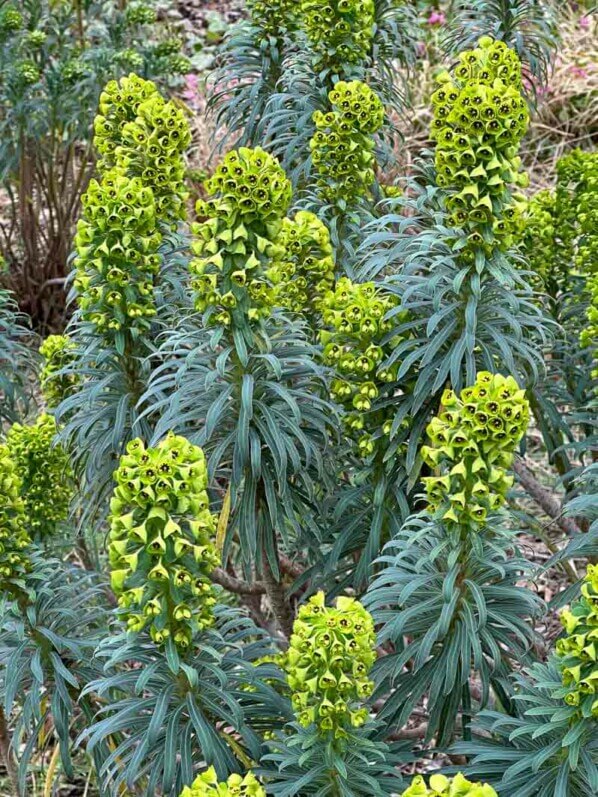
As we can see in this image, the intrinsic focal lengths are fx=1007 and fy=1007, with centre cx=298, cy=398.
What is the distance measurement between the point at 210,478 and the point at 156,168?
107 centimetres

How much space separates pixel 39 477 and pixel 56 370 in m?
0.47

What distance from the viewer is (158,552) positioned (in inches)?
83.0

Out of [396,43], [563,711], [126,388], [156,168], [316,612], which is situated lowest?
[563,711]

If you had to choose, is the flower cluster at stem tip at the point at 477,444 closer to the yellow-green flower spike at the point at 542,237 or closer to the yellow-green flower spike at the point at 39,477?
the yellow-green flower spike at the point at 39,477

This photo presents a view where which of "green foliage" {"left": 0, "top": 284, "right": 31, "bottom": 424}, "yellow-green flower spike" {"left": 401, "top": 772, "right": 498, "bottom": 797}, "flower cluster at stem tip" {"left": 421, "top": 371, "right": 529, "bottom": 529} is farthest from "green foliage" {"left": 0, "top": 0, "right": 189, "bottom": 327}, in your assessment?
"yellow-green flower spike" {"left": 401, "top": 772, "right": 498, "bottom": 797}

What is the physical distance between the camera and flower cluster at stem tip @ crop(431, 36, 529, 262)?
257cm

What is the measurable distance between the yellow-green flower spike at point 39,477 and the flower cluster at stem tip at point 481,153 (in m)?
1.43

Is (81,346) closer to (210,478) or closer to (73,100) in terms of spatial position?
(210,478)

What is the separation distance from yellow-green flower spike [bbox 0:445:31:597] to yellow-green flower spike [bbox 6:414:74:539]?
0.37m

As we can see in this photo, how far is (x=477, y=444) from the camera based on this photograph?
7.08ft

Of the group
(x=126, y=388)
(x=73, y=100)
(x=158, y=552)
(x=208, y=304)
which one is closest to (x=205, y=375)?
(x=208, y=304)

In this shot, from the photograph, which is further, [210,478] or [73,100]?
[73,100]

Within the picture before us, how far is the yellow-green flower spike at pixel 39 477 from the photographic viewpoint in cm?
312

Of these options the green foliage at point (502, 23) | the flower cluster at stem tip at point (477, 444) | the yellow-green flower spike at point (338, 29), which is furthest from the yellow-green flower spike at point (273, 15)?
the flower cluster at stem tip at point (477, 444)
